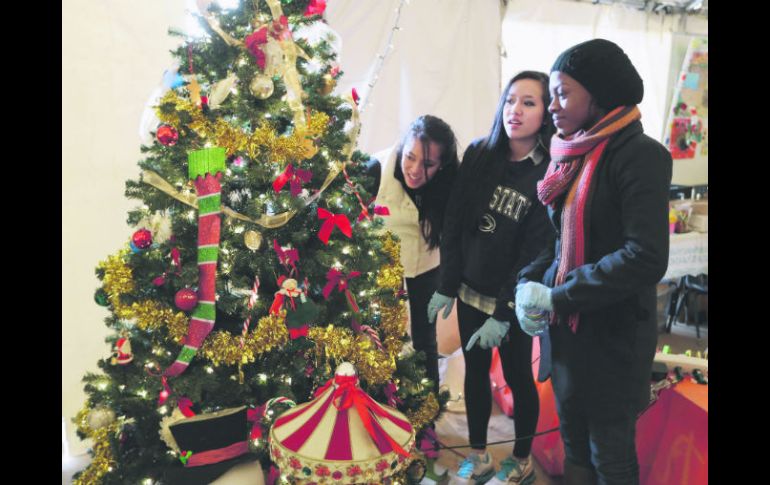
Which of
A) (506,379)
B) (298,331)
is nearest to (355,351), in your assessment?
(298,331)

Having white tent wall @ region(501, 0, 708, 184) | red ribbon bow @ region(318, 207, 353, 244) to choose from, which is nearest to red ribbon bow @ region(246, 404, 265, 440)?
red ribbon bow @ region(318, 207, 353, 244)

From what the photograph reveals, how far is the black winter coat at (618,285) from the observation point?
114 centimetres

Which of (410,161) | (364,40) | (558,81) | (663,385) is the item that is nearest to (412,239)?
(410,161)

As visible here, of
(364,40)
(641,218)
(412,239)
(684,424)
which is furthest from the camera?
(364,40)

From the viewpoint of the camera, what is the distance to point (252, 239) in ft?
4.52

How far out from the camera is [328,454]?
3.36ft

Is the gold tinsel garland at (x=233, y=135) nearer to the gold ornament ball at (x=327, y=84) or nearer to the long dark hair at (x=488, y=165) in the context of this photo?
the gold ornament ball at (x=327, y=84)

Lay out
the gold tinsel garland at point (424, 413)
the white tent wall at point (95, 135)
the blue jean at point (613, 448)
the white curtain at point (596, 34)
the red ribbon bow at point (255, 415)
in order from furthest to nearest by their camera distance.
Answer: the white curtain at point (596, 34) < the white tent wall at point (95, 135) < the gold tinsel garland at point (424, 413) < the red ribbon bow at point (255, 415) < the blue jean at point (613, 448)

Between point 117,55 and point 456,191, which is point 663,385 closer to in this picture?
point 456,191

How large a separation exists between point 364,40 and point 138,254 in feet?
6.33

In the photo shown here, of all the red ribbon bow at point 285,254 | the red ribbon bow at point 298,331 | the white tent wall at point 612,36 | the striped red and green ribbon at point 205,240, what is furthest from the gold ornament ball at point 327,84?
the white tent wall at point 612,36

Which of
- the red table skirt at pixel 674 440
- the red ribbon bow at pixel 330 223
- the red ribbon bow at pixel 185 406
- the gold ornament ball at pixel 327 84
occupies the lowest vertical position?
the red table skirt at pixel 674 440

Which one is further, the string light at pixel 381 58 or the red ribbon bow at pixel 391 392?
the string light at pixel 381 58

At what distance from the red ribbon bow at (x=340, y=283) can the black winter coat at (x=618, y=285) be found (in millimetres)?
597
